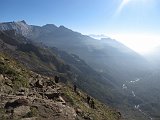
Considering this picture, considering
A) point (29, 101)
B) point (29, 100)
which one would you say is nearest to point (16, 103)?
point (29, 101)

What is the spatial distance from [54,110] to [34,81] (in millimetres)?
11079

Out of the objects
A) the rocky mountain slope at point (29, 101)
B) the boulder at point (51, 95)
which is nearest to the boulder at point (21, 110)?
the rocky mountain slope at point (29, 101)

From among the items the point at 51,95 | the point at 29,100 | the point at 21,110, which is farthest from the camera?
the point at 51,95

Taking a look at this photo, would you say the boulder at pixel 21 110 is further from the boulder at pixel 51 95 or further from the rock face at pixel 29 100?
the boulder at pixel 51 95

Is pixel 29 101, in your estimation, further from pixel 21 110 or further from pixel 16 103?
pixel 21 110

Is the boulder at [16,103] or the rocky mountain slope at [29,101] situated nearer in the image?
the rocky mountain slope at [29,101]

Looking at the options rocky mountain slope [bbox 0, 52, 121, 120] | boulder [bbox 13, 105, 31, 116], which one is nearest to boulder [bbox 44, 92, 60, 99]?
rocky mountain slope [bbox 0, 52, 121, 120]

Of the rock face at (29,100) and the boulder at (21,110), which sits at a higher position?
the rock face at (29,100)

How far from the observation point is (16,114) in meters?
25.5

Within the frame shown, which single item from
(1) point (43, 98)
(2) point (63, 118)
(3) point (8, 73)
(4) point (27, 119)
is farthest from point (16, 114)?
(3) point (8, 73)

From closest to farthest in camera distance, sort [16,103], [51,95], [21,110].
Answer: [21,110]
[16,103]
[51,95]

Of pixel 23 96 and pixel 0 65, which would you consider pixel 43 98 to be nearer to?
pixel 23 96

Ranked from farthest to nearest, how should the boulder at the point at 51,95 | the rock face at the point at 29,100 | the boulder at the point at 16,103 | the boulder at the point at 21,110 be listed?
the boulder at the point at 51,95, the boulder at the point at 16,103, the rock face at the point at 29,100, the boulder at the point at 21,110

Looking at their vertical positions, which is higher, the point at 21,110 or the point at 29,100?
the point at 29,100
